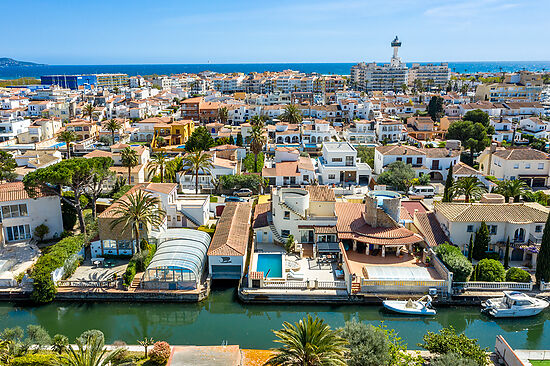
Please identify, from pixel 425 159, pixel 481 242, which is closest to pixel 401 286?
pixel 481 242

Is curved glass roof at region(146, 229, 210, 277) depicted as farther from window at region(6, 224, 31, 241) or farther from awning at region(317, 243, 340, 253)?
window at region(6, 224, 31, 241)

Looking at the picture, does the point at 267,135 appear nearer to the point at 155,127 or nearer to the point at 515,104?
the point at 155,127

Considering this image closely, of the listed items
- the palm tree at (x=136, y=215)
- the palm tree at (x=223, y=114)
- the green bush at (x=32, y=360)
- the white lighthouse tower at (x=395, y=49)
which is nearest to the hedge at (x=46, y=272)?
the palm tree at (x=136, y=215)

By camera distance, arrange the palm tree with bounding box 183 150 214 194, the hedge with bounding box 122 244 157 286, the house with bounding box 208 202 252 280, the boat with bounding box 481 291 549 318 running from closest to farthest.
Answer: the boat with bounding box 481 291 549 318 < the hedge with bounding box 122 244 157 286 < the house with bounding box 208 202 252 280 < the palm tree with bounding box 183 150 214 194

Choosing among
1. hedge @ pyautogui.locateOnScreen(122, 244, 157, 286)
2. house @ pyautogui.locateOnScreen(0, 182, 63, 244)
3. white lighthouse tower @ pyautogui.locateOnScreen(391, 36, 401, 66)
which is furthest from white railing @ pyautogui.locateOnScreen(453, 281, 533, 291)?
white lighthouse tower @ pyautogui.locateOnScreen(391, 36, 401, 66)

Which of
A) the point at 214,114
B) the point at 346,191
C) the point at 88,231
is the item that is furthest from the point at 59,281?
the point at 214,114

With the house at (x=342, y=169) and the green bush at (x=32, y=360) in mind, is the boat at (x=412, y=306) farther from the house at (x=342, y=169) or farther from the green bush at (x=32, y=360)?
the house at (x=342, y=169)
